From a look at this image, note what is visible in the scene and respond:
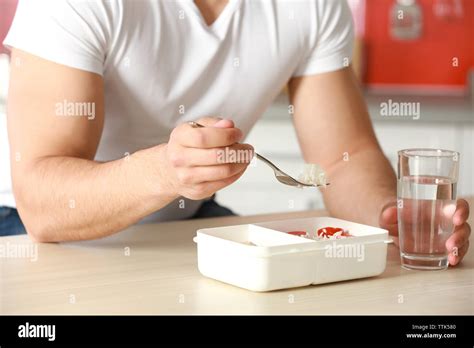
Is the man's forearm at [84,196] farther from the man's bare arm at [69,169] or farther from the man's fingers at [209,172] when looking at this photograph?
the man's fingers at [209,172]

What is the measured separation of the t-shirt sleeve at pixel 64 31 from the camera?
4.47ft

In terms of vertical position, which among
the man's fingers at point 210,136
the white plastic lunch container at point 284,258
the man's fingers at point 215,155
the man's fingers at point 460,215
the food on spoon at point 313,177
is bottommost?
the white plastic lunch container at point 284,258

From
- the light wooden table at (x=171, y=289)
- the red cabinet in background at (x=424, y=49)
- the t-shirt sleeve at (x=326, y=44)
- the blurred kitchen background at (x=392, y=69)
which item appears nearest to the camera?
the light wooden table at (x=171, y=289)

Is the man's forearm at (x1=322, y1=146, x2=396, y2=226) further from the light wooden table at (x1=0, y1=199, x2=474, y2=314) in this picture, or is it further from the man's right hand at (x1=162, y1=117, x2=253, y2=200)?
the man's right hand at (x1=162, y1=117, x2=253, y2=200)

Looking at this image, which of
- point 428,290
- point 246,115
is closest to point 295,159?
point 246,115

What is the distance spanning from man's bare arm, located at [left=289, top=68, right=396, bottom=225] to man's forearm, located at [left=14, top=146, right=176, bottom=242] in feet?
1.48

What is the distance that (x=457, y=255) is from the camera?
1.21 meters

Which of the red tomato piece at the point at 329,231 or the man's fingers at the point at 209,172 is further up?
the man's fingers at the point at 209,172

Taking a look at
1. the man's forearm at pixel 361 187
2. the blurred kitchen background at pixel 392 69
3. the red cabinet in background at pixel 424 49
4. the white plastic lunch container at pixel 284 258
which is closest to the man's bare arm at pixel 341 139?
the man's forearm at pixel 361 187

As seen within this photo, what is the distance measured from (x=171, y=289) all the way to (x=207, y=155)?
6.9 inches

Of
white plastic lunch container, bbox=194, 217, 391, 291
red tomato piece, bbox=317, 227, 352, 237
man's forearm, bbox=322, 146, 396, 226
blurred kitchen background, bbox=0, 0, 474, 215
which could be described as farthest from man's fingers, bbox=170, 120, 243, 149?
Result: blurred kitchen background, bbox=0, 0, 474, 215

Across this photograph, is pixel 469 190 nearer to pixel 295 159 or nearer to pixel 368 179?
pixel 295 159

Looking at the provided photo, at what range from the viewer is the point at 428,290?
110 centimetres

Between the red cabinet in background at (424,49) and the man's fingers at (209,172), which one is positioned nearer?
the man's fingers at (209,172)
